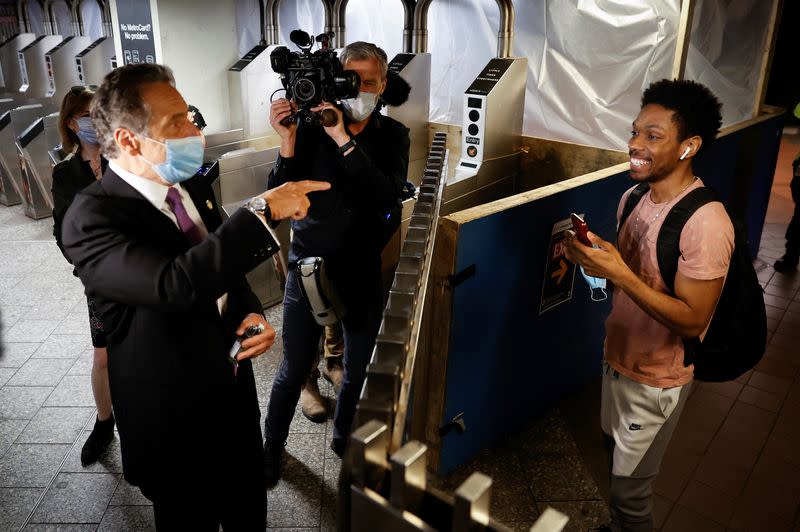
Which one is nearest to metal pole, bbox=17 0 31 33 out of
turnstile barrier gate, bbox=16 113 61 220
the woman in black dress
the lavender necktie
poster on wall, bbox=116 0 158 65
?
turnstile barrier gate, bbox=16 113 61 220

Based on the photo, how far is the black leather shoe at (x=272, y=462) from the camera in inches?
92.3

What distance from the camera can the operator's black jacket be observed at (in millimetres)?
2043

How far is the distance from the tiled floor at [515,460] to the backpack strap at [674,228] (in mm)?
1160

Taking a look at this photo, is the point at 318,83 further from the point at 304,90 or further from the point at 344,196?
the point at 344,196

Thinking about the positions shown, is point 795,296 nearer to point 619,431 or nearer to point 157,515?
point 619,431

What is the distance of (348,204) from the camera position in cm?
206

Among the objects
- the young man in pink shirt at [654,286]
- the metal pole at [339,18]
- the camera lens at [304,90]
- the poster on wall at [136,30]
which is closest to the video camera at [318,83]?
the camera lens at [304,90]

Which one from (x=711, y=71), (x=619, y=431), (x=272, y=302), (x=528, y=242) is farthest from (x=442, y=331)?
(x=711, y=71)

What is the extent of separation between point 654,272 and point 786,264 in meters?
3.79

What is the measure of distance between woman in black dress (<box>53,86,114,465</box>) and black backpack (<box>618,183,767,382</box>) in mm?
1956

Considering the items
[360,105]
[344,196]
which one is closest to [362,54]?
[360,105]

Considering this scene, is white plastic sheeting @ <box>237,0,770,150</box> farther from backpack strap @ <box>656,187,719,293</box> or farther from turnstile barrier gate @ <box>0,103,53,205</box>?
turnstile barrier gate @ <box>0,103,53,205</box>

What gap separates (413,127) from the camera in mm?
4332

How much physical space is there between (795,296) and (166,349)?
439cm
